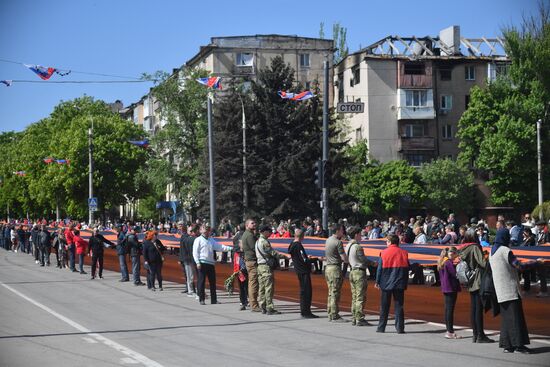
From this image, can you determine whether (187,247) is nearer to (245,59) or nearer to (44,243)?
(44,243)

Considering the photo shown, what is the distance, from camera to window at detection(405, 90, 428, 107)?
242ft

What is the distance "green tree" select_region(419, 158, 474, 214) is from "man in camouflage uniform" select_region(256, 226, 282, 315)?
164ft

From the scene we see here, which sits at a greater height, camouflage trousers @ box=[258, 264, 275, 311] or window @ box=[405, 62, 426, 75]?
window @ box=[405, 62, 426, 75]

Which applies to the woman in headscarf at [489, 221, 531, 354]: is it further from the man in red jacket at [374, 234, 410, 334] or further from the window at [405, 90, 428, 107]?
the window at [405, 90, 428, 107]

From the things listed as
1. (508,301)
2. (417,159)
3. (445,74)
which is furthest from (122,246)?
(445,74)

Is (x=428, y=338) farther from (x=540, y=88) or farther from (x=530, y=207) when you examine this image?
(x=530, y=207)

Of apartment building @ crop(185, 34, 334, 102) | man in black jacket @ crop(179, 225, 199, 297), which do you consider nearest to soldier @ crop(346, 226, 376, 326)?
man in black jacket @ crop(179, 225, 199, 297)

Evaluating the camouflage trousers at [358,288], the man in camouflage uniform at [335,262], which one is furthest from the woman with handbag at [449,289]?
the man in camouflage uniform at [335,262]

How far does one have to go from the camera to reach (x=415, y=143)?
74.0 meters

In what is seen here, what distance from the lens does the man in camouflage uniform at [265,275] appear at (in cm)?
1864

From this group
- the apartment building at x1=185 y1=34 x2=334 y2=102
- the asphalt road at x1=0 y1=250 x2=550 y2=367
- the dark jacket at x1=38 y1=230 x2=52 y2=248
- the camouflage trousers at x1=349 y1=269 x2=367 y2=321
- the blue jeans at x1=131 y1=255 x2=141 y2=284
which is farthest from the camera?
the apartment building at x1=185 y1=34 x2=334 y2=102

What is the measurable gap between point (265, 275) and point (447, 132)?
193 ft

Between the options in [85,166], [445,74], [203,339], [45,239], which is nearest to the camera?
[203,339]

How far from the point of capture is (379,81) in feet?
241
